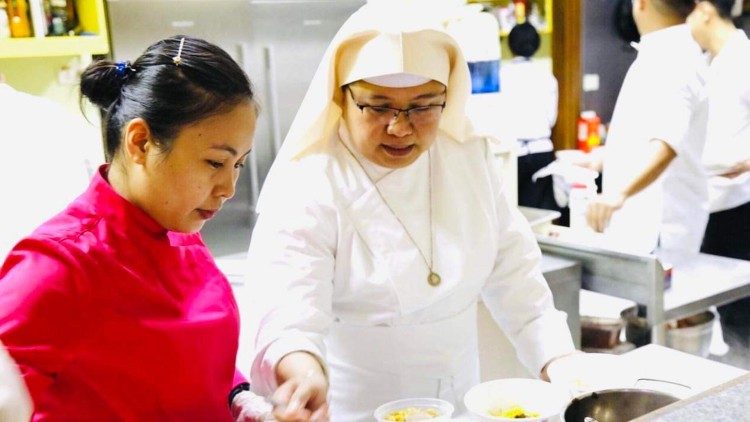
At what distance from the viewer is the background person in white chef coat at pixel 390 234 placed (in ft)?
4.48

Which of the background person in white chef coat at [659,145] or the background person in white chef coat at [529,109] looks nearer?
the background person in white chef coat at [659,145]

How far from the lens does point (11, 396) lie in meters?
0.50

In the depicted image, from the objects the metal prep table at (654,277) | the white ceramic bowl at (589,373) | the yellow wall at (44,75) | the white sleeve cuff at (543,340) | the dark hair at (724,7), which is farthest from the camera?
the dark hair at (724,7)

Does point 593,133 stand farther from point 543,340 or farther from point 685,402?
point 685,402

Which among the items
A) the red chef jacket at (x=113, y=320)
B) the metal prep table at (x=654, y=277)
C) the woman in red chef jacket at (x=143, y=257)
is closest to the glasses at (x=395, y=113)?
the woman in red chef jacket at (x=143, y=257)

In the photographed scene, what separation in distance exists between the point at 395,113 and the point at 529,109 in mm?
3955

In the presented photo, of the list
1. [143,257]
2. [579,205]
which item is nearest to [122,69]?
[143,257]

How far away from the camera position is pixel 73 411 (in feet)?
3.20

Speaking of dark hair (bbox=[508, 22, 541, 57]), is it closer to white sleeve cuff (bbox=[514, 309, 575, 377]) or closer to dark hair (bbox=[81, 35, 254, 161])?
white sleeve cuff (bbox=[514, 309, 575, 377])

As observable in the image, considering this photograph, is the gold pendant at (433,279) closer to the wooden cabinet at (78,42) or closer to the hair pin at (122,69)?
the hair pin at (122,69)

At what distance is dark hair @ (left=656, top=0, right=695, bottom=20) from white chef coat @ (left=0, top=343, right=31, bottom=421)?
2.75 m

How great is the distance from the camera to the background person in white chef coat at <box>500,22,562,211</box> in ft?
16.8

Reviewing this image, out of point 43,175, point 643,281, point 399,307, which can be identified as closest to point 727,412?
point 399,307

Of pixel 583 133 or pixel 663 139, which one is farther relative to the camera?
pixel 583 133
